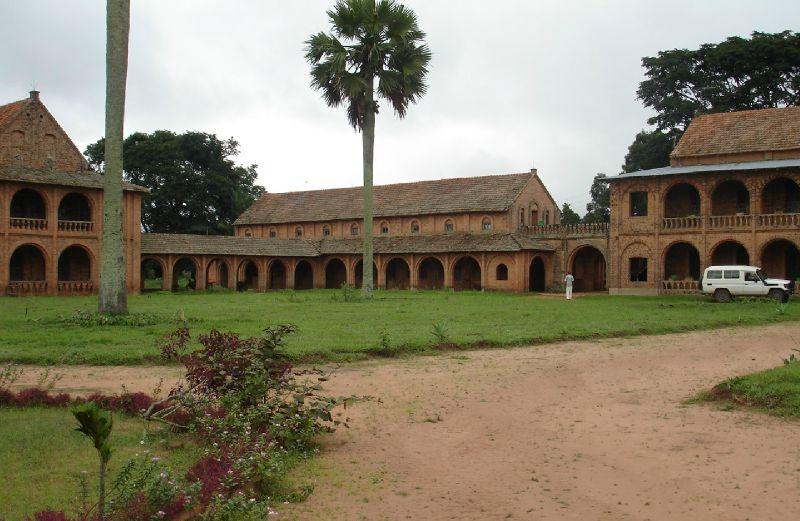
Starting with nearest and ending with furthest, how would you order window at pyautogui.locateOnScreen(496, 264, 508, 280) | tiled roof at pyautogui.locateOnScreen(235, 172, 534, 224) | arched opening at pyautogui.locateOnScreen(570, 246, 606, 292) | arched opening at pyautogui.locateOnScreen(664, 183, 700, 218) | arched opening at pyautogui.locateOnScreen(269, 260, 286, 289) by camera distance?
arched opening at pyautogui.locateOnScreen(664, 183, 700, 218) → window at pyautogui.locateOnScreen(496, 264, 508, 280) → arched opening at pyautogui.locateOnScreen(570, 246, 606, 292) → tiled roof at pyautogui.locateOnScreen(235, 172, 534, 224) → arched opening at pyautogui.locateOnScreen(269, 260, 286, 289)

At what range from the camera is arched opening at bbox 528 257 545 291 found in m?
45.7

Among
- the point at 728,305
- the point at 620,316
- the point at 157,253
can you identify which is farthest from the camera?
the point at 157,253

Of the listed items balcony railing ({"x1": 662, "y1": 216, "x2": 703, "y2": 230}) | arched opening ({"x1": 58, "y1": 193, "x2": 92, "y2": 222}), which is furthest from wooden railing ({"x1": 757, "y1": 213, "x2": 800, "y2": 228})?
arched opening ({"x1": 58, "y1": 193, "x2": 92, "y2": 222})

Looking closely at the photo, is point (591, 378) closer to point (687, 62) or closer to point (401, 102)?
point (401, 102)

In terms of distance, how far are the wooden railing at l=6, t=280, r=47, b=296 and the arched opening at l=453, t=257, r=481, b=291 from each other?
79.6 ft

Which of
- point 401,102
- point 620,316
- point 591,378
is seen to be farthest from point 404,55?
point 591,378

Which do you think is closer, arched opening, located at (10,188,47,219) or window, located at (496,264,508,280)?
arched opening, located at (10,188,47,219)

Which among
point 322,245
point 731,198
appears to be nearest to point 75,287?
point 322,245

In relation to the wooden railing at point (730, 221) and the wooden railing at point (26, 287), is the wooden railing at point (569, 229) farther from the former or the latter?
the wooden railing at point (26, 287)

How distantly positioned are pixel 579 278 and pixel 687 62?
20.5m

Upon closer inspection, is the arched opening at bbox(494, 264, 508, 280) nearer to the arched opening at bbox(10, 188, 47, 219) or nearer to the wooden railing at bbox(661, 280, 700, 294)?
the wooden railing at bbox(661, 280, 700, 294)

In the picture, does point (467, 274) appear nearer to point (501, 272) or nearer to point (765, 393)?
point (501, 272)

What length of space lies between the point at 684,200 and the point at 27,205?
34927 mm

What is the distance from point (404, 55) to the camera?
31.7m
